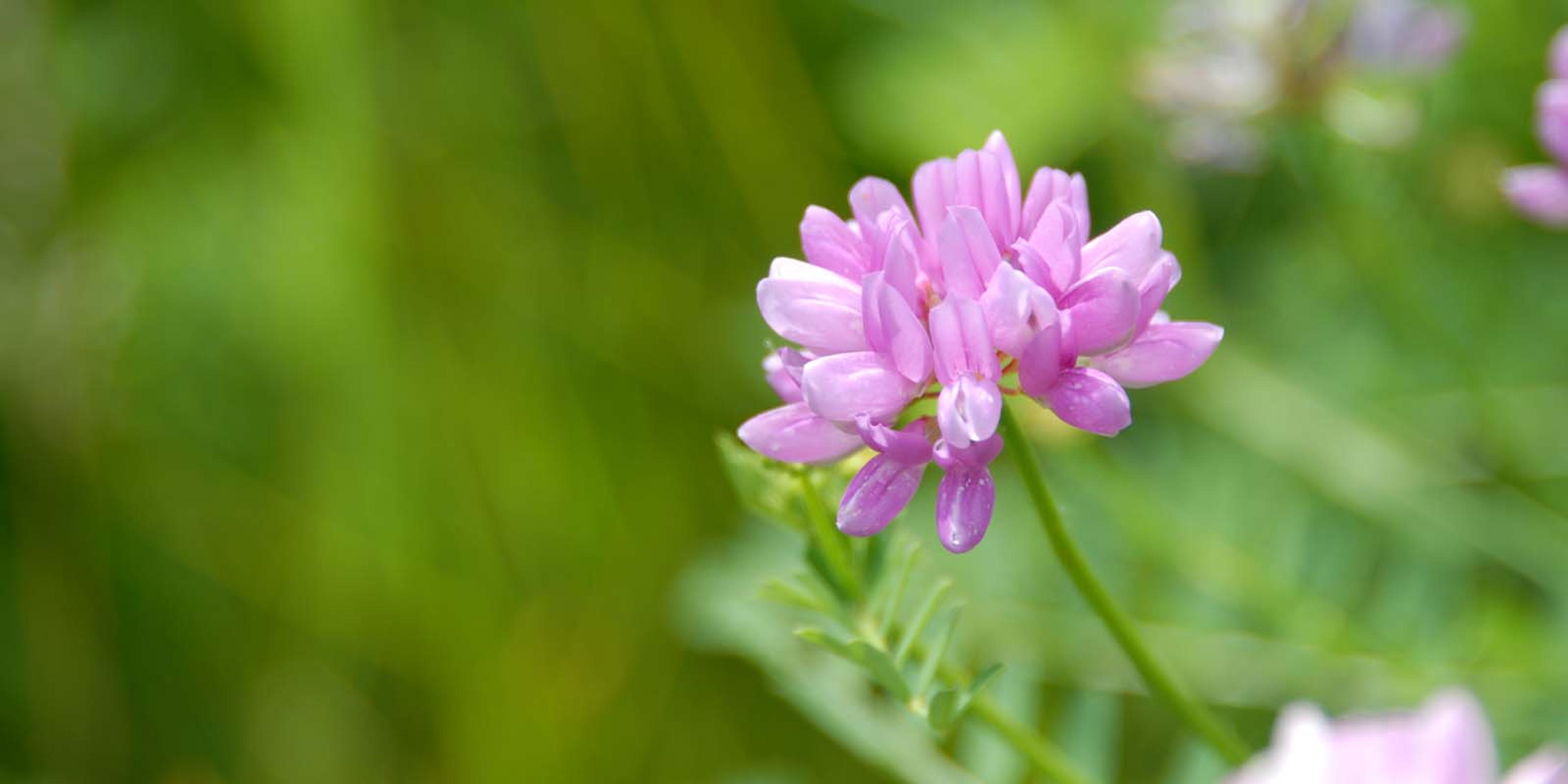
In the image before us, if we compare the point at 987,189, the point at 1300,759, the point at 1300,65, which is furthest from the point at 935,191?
the point at 1300,65

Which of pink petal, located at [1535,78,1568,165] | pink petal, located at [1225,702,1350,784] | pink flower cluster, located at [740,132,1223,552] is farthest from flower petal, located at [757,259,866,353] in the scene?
pink petal, located at [1535,78,1568,165]

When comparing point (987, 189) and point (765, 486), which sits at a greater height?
point (987, 189)

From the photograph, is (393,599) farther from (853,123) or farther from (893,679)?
(893,679)

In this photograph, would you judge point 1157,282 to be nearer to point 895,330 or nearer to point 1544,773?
point 895,330

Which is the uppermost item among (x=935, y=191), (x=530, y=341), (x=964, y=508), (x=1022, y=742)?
(x=935, y=191)

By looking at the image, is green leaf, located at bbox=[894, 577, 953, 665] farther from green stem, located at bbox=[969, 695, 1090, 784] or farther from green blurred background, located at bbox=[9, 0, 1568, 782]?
green blurred background, located at bbox=[9, 0, 1568, 782]

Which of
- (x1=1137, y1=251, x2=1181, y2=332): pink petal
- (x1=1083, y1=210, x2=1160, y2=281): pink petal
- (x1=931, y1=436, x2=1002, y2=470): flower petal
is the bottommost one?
(x1=931, y1=436, x2=1002, y2=470): flower petal
